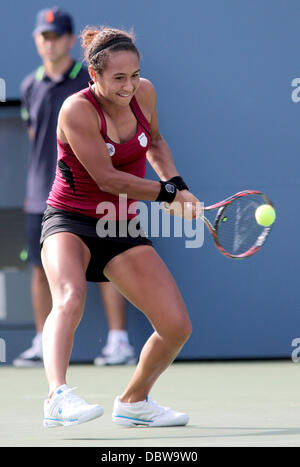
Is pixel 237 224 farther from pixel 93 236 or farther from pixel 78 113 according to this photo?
pixel 78 113

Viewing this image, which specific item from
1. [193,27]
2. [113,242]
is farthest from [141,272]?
[193,27]

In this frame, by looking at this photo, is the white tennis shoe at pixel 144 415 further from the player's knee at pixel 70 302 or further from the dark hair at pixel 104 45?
the dark hair at pixel 104 45

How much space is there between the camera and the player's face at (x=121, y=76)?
12.4 ft

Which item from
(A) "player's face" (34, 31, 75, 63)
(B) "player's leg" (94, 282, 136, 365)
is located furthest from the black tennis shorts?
(A) "player's face" (34, 31, 75, 63)

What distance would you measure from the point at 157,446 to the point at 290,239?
3.11 metres

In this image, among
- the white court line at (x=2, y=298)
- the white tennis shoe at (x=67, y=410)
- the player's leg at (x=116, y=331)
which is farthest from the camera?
the white court line at (x=2, y=298)

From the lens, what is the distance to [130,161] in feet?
13.1

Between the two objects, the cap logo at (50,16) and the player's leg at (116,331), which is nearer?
the cap logo at (50,16)

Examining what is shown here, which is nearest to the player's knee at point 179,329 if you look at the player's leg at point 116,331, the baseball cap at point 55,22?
the player's leg at point 116,331

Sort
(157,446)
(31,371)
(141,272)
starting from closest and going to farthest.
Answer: (157,446) < (141,272) < (31,371)

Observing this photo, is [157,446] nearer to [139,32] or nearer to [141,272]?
[141,272]

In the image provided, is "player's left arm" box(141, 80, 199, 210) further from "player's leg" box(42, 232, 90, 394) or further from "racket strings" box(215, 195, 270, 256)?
"player's leg" box(42, 232, 90, 394)

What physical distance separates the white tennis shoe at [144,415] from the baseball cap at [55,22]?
2911 millimetres

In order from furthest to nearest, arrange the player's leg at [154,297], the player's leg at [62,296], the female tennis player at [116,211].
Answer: the player's leg at [154,297]
the female tennis player at [116,211]
the player's leg at [62,296]
